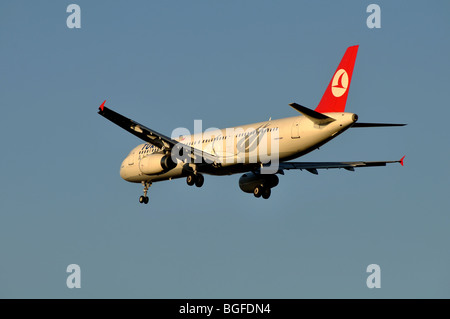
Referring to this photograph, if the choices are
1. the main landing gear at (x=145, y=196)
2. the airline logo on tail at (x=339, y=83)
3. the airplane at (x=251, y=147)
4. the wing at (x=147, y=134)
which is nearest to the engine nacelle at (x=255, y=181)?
the airplane at (x=251, y=147)

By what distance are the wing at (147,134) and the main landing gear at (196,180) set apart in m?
1.15

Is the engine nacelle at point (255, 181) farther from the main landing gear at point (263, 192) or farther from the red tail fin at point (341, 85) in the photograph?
the red tail fin at point (341, 85)

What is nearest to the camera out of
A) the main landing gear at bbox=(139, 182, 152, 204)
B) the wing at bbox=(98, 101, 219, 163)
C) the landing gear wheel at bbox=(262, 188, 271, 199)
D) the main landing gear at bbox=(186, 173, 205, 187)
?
the wing at bbox=(98, 101, 219, 163)

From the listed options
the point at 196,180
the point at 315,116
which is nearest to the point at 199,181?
the point at 196,180

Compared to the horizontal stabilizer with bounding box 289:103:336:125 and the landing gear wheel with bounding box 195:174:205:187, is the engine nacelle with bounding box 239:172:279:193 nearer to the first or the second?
the landing gear wheel with bounding box 195:174:205:187

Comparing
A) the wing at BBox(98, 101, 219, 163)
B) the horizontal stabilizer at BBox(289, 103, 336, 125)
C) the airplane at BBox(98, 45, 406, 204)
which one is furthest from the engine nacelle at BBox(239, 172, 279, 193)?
the horizontal stabilizer at BBox(289, 103, 336, 125)

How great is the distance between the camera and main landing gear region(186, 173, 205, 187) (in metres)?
61.7

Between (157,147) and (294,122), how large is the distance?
36.0ft

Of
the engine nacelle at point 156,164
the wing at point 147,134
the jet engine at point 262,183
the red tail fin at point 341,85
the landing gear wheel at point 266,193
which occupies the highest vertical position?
the red tail fin at point 341,85

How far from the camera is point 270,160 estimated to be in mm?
58906

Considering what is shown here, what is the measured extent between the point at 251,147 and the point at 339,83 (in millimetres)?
6821

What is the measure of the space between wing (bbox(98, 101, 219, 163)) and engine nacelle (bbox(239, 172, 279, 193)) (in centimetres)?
536

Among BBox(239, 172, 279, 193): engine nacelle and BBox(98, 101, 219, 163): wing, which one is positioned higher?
BBox(98, 101, 219, 163): wing

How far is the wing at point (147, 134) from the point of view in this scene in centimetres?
5772
